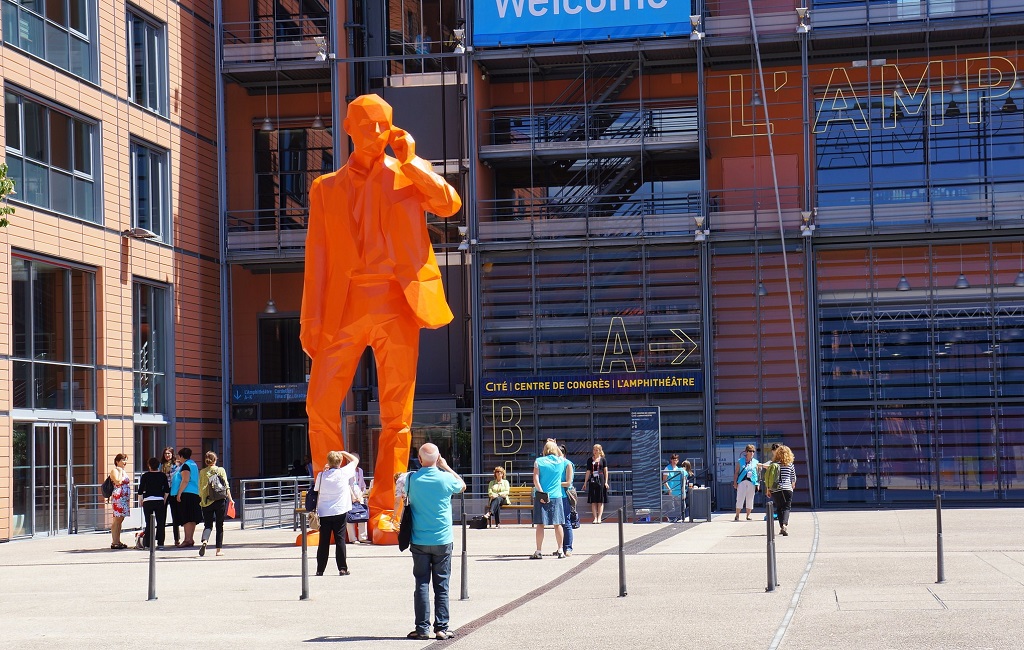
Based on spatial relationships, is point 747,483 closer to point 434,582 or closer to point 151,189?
point 151,189

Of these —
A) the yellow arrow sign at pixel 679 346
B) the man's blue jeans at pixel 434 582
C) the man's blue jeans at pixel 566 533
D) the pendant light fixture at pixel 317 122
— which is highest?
the pendant light fixture at pixel 317 122

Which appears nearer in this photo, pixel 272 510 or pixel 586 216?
pixel 272 510

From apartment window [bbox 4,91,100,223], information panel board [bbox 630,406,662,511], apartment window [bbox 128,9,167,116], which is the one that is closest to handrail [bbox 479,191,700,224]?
apartment window [bbox 128,9,167,116]

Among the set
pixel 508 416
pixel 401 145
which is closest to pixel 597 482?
pixel 508 416

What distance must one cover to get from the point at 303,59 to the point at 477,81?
4451mm

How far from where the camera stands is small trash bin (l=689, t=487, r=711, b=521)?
28188 mm

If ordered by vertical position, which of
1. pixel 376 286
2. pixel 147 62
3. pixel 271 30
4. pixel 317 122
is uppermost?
pixel 271 30

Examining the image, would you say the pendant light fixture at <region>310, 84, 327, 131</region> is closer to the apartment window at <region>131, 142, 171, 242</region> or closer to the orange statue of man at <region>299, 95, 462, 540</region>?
the apartment window at <region>131, 142, 171, 242</region>

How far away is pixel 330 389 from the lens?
2217cm

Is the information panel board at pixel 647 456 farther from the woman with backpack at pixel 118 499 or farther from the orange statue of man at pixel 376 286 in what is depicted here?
the woman with backpack at pixel 118 499

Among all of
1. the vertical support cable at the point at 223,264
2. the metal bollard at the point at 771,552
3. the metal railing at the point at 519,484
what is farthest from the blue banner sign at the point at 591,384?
the metal bollard at the point at 771,552

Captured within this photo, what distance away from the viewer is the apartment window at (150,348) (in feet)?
106

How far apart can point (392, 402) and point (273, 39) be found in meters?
17.3

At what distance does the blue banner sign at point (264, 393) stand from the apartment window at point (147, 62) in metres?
7.04
